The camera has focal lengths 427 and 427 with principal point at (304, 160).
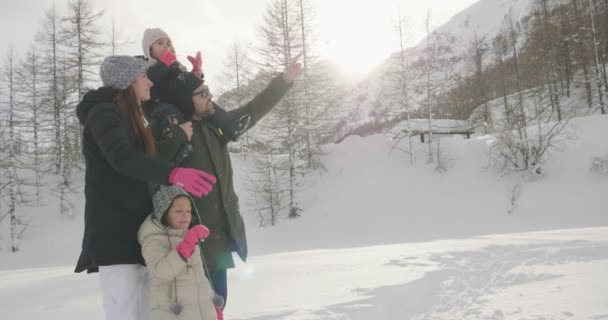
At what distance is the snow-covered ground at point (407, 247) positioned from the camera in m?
4.51

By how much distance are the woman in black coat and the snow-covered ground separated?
2.25 metres

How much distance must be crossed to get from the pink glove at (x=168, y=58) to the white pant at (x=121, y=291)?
1332mm

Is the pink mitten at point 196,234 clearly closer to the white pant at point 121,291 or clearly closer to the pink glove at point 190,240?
the pink glove at point 190,240

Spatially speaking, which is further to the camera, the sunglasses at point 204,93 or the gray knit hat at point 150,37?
the gray knit hat at point 150,37

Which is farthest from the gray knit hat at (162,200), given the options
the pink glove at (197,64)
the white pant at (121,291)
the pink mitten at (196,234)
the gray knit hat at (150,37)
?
the gray knit hat at (150,37)

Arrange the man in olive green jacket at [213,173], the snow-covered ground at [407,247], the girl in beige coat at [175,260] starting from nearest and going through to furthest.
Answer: the girl in beige coat at [175,260]
the man in olive green jacket at [213,173]
the snow-covered ground at [407,247]

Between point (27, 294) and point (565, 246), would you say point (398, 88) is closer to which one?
point (565, 246)

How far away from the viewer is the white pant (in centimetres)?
215

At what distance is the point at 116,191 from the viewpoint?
218 centimetres

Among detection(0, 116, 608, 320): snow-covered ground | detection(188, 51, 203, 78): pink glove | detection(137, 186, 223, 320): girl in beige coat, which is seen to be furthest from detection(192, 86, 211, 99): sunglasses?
detection(0, 116, 608, 320): snow-covered ground

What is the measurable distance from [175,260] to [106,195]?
1.58 ft

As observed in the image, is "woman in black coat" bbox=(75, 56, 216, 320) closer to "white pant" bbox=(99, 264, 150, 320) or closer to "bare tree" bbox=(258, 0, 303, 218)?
"white pant" bbox=(99, 264, 150, 320)

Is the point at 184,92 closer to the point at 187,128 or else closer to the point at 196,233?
Answer: the point at 187,128

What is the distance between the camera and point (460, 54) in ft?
238
